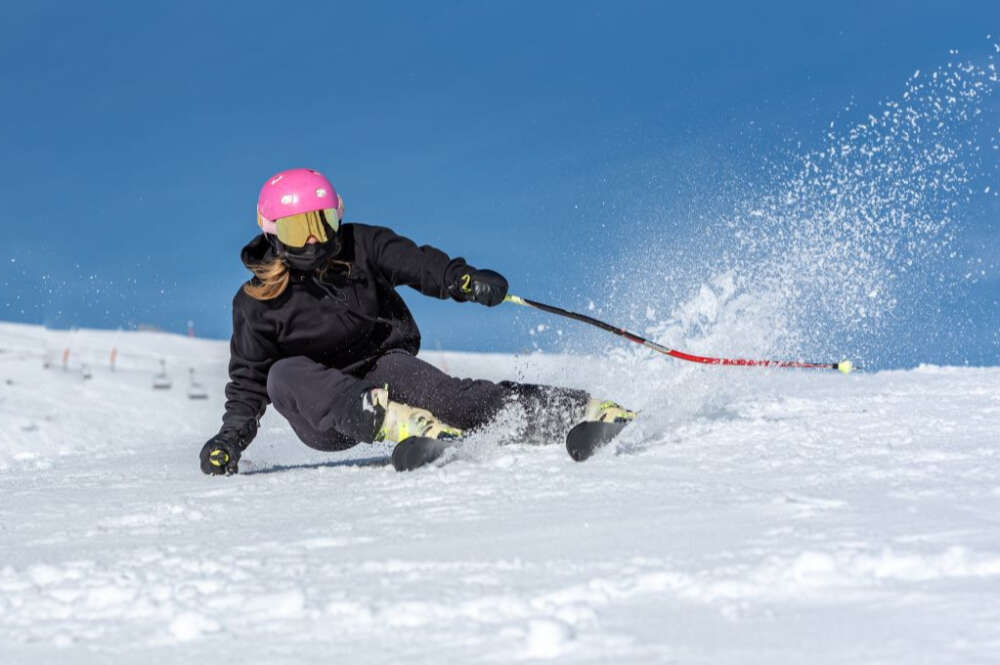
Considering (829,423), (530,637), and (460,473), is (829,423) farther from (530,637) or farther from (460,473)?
(530,637)

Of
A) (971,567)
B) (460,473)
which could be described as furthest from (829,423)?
(971,567)

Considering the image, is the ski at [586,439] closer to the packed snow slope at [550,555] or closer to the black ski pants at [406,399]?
the packed snow slope at [550,555]

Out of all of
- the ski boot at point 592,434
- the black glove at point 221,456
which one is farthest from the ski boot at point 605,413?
the black glove at point 221,456

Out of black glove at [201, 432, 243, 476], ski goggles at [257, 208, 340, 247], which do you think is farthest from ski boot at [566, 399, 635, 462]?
black glove at [201, 432, 243, 476]

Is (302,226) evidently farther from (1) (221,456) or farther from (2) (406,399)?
(1) (221,456)

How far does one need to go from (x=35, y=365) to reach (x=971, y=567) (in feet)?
36.2

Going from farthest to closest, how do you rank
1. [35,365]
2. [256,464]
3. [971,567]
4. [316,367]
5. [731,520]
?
[35,365] → [256,464] → [316,367] → [731,520] → [971,567]

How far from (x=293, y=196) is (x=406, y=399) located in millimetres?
957

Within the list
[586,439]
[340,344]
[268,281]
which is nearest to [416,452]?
[586,439]

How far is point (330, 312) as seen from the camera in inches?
153

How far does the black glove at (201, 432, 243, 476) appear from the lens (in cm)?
384

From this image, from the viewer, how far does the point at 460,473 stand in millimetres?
3002

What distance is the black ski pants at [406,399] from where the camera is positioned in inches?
141

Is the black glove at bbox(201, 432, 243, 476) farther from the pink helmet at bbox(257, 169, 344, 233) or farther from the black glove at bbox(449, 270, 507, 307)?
the black glove at bbox(449, 270, 507, 307)
